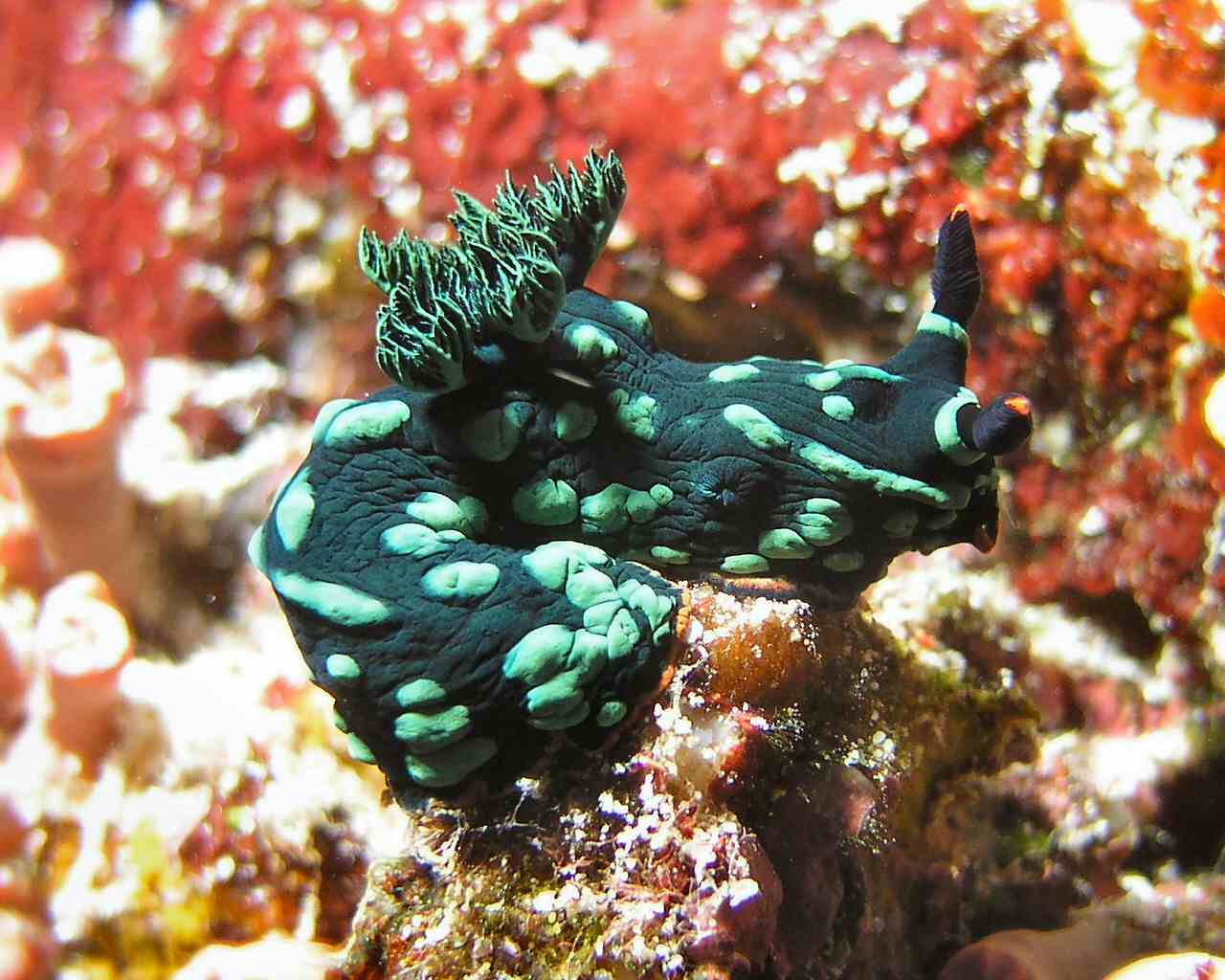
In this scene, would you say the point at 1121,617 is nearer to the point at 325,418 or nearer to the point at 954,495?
the point at 954,495

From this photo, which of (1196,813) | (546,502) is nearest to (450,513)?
(546,502)

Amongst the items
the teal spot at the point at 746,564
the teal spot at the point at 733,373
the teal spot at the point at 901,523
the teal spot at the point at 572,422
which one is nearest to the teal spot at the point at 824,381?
the teal spot at the point at 733,373

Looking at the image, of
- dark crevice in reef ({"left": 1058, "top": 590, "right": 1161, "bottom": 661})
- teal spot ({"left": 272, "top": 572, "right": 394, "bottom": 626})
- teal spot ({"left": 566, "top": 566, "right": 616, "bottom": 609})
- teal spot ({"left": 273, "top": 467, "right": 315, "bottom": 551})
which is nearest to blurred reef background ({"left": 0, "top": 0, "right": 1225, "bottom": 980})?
dark crevice in reef ({"left": 1058, "top": 590, "right": 1161, "bottom": 661})

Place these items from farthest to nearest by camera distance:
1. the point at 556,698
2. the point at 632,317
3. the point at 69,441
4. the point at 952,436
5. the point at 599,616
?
the point at 69,441 < the point at 632,317 < the point at 952,436 < the point at 599,616 < the point at 556,698

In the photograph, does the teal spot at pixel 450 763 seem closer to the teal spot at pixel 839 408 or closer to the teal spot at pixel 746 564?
the teal spot at pixel 746 564

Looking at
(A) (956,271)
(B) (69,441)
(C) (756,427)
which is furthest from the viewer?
(B) (69,441)

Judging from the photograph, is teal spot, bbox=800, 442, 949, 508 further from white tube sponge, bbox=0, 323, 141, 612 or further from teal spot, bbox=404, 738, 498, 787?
white tube sponge, bbox=0, 323, 141, 612

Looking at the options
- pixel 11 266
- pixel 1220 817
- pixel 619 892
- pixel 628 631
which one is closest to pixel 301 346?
pixel 11 266

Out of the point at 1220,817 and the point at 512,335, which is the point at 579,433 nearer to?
the point at 512,335
